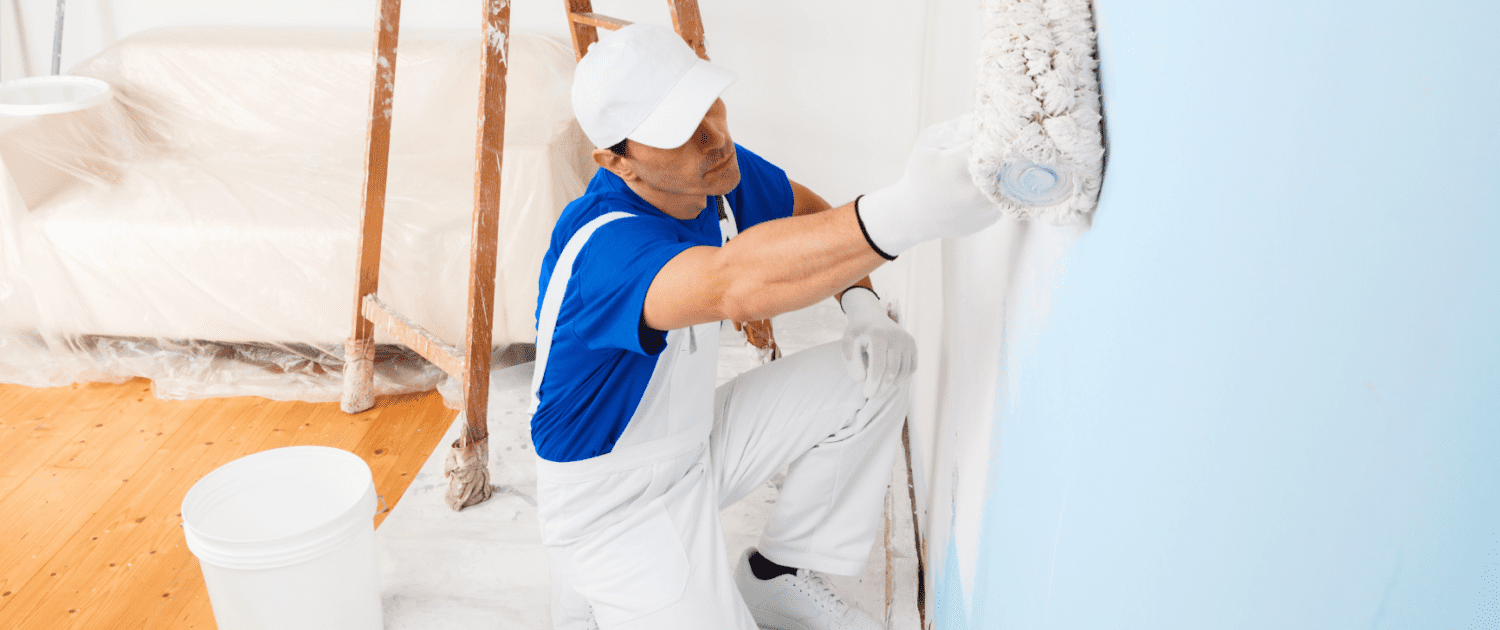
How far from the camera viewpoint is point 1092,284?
64 centimetres

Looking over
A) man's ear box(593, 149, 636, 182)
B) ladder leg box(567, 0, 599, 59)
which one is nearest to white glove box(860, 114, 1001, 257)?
man's ear box(593, 149, 636, 182)

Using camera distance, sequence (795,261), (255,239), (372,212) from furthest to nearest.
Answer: (255,239) → (372,212) → (795,261)

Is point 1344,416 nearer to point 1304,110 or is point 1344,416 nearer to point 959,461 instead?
point 1304,110

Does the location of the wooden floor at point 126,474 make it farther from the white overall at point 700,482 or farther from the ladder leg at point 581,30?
the ladder leg at point 581,30

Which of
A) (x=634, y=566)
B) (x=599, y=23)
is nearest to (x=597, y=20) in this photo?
(x=599, y=23)

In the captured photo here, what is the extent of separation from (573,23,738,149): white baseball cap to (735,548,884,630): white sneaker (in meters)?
0.84

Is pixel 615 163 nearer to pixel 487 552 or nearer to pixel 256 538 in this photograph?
pixel 256 538

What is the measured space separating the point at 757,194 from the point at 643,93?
43 centimetres

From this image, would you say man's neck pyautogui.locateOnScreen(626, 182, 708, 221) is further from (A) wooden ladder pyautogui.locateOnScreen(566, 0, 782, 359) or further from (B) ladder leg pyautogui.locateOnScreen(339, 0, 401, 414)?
(B) ladder leg pyautogui.locateOnScreen(339, 0, 401, 414)

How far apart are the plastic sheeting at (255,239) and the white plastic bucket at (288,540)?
0.88m

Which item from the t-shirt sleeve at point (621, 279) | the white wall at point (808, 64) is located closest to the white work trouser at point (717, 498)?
the t-shirt sleeve at point (621, 279)

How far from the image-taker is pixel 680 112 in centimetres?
121

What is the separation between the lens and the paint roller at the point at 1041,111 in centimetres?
64

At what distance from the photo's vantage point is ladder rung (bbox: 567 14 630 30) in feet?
6.34
